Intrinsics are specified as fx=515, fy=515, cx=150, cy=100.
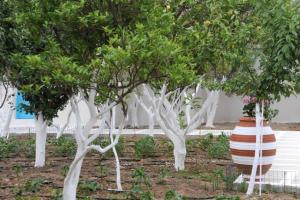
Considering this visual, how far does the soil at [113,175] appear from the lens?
7.10 metres

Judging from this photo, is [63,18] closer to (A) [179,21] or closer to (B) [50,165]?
(A) [179,21]

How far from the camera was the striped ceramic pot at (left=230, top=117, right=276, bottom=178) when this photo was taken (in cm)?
789

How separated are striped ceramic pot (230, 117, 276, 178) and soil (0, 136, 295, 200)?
40 cm

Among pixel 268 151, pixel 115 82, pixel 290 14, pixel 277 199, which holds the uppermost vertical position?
pixel 290 14

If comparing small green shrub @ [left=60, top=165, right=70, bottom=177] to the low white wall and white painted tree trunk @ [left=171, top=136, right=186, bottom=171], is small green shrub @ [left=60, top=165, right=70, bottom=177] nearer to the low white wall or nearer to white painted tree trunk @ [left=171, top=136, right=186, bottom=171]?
white painted tree trunk @ [left=171, top=136, right=186, bottom=171]

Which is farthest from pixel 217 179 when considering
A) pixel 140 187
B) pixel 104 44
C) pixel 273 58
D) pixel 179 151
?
pixel 104 44

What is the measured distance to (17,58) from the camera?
16.1ft

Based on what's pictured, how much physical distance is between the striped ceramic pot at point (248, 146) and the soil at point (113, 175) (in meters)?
0.40

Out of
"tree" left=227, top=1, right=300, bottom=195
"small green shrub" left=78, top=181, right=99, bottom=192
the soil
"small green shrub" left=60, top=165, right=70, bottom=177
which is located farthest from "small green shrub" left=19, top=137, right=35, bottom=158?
"tree" left=227, top=1, right=300, bottom=195

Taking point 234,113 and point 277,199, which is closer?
point 277,199

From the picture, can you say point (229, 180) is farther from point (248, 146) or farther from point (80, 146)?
point (80, 146)

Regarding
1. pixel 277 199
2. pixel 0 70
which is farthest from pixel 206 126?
pixel 0 70

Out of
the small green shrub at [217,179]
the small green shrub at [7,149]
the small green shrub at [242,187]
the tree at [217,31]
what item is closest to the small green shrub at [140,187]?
the small green shrub at [217,179]

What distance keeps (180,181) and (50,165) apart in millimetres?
2894
